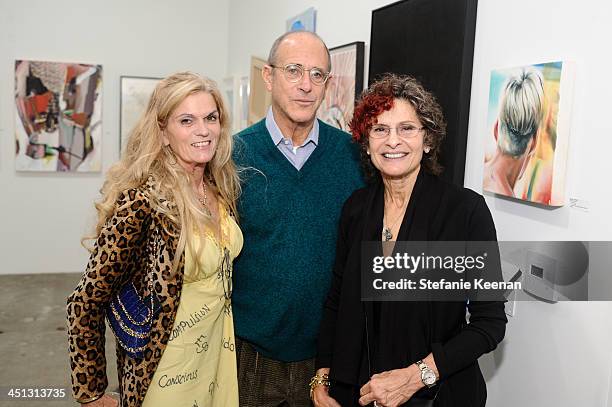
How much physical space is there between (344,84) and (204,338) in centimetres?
197

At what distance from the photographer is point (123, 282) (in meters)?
1.73

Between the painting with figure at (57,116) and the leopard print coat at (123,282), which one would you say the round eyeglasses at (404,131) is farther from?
the painting with figure at (57,116)

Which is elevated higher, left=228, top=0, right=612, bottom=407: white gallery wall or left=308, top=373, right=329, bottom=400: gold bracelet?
left=228, top=0, right=612, bottom=407: white gallery wall

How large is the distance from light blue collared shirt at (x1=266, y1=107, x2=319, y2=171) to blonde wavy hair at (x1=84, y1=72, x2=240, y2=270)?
196 millimetres

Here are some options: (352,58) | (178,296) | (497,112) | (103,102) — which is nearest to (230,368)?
(178,296)

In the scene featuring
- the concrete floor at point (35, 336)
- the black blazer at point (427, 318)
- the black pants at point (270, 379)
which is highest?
the black blazer at point (427, 318)

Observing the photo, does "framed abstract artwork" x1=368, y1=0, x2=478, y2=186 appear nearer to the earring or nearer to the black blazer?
the black blazer

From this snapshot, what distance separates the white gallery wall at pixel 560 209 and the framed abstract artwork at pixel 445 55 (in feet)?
0.14

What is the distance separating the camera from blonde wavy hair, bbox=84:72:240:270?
166 centimetres

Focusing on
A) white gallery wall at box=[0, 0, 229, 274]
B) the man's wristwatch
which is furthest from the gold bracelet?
white gallery wall at box=[0, 0, 229, 274]

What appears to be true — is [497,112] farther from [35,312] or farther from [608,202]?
[35,312]

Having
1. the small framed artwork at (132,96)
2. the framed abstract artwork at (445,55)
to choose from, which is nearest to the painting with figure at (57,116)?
the small framed artwork at (132,96)

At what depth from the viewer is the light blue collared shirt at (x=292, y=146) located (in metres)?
2.00

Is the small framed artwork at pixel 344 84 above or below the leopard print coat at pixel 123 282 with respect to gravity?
above
